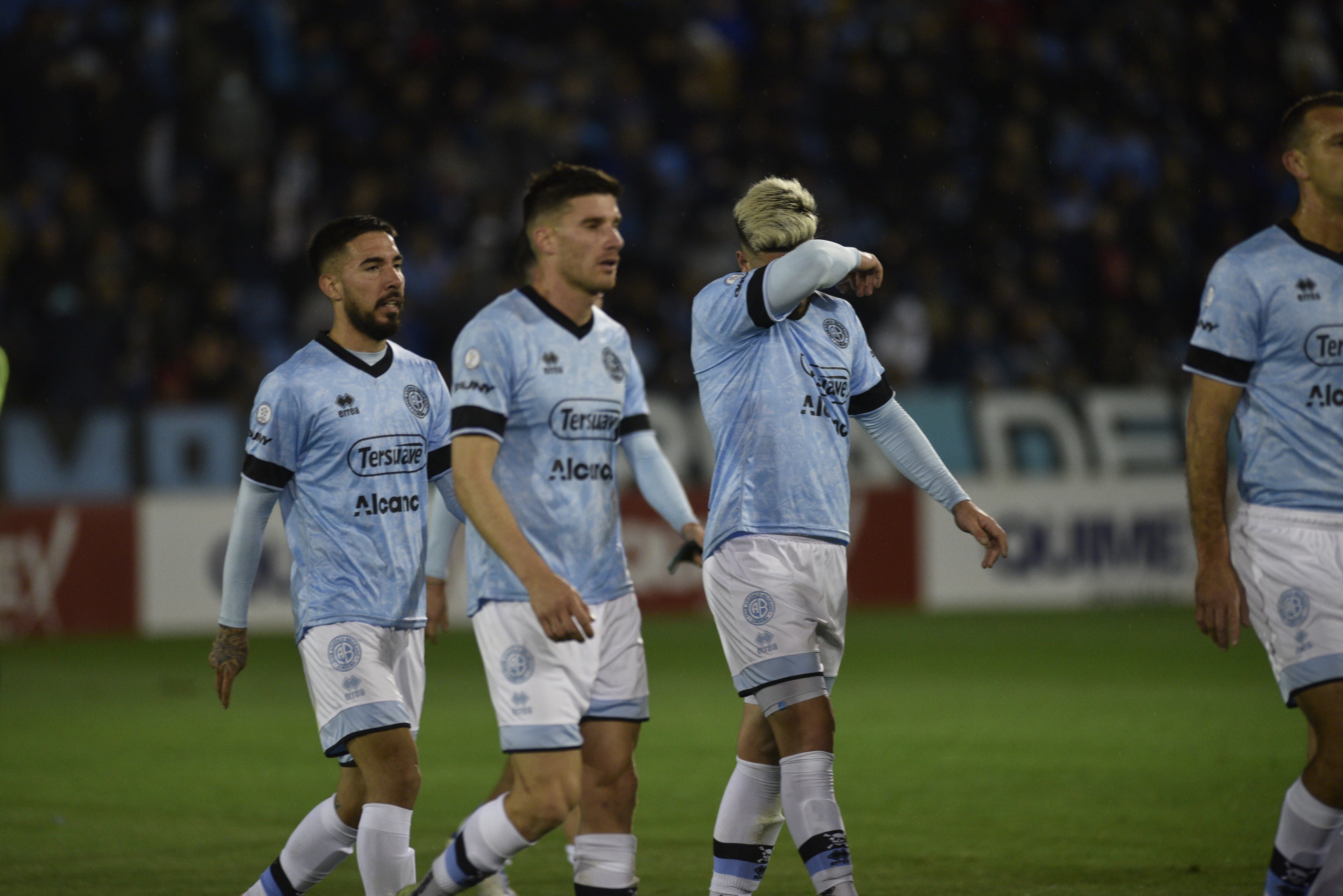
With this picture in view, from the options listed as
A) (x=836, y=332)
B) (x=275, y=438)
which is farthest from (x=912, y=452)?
(x=275, y=438)

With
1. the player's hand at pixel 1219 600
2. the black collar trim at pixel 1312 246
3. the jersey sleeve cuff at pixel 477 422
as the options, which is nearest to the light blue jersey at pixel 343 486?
the jersey sleeve cuff at pixel 477 422

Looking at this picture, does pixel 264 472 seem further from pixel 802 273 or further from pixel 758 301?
pixel 802 273

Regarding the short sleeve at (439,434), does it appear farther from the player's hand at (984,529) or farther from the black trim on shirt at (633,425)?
the player's hand at (984,529)

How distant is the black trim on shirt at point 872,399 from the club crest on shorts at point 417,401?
138 cm

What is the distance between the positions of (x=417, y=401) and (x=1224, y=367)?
248 centimetres

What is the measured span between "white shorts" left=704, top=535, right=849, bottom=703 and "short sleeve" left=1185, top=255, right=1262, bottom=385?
1.20m

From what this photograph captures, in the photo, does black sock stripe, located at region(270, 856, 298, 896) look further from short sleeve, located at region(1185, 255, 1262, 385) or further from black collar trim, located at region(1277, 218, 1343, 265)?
black collar trim, located at region(1277, 218, 1343, 265)

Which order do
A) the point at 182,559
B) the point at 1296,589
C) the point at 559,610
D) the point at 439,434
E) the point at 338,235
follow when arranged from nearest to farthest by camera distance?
the point at 559,610
the point at 1296,589
the point at 338,235
the point at 439,434
the point at 182,559

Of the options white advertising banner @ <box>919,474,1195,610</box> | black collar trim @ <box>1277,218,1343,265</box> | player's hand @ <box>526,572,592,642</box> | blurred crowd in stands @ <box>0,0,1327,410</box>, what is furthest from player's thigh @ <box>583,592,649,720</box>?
white advertising banner @ <box>919,474,1195,610</box>

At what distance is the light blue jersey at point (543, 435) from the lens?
185 inches

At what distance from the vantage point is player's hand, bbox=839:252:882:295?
5.09 meters

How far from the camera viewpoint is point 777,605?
5.07m

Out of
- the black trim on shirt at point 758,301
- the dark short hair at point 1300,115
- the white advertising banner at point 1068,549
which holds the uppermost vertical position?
the dark short hair at point 1300,115

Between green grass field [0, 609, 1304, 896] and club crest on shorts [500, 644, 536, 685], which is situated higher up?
club crest on shorts [500, 644, 536, 685]
